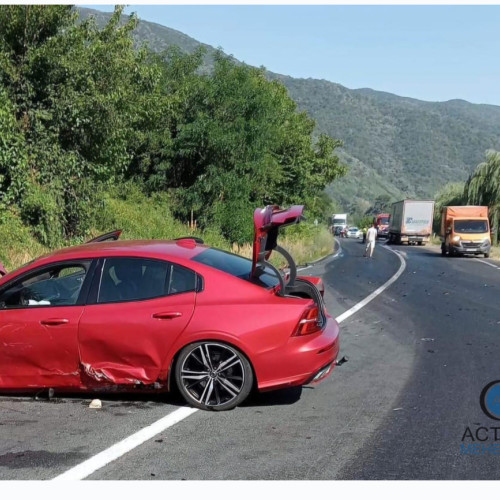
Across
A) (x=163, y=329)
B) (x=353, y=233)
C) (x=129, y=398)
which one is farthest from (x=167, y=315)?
(x=353, y=233)

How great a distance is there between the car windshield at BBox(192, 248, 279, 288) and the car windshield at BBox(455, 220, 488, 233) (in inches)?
1327

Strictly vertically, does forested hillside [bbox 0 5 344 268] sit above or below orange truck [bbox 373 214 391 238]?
above

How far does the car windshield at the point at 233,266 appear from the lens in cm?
692

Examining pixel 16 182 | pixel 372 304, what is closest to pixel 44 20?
pixel 16 182

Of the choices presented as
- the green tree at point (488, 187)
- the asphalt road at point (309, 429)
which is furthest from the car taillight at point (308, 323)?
the green tree at point (488, 187)

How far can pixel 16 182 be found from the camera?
60.0 feet

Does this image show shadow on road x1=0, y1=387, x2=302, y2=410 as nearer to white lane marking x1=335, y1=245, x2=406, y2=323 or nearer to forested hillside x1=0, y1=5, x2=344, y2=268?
white lane marking x1=335, y1=245, x2=406, y2=323

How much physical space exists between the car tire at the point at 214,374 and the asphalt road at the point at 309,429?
0.44ft

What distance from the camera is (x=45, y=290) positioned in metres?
7.01

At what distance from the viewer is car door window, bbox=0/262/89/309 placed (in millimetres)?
6883

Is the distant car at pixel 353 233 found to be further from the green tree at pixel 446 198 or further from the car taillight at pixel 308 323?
the car taillight at pixel 308 323

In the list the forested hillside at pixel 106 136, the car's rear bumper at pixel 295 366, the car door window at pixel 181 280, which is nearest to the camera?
the car's rear bumper at pixel 295 366

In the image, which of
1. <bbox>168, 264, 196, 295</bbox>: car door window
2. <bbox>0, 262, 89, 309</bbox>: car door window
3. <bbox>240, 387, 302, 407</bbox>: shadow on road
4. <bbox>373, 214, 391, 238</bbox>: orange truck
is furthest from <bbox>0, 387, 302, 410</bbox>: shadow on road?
<bbox>373, 214, 391, 238</bbox>: orange truck
